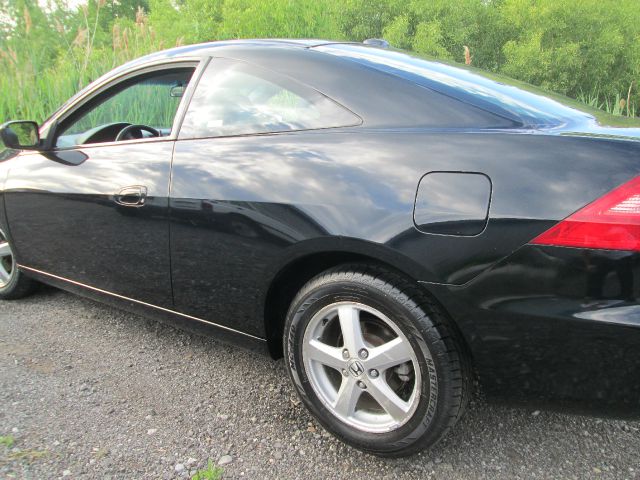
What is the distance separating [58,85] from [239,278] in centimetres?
618

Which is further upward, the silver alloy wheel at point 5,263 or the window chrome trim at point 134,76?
the window chrome trim at point 134,76

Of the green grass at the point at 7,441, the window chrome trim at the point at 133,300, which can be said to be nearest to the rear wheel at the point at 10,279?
the window chrome trim at the point at 133,300

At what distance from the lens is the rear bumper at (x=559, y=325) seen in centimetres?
146

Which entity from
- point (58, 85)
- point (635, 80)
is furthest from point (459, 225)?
point (635, 80)

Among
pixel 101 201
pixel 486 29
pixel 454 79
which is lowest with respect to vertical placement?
pixel 101 201

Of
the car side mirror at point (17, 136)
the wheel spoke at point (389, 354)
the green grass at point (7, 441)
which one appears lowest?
the green grass at point (7, 441)

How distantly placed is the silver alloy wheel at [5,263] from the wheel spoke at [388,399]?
2594 mm

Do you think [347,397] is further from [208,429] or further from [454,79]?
[454,79]

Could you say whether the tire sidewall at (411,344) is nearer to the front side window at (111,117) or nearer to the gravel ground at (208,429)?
the gravel ground at (208,429)

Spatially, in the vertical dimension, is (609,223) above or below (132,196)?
above

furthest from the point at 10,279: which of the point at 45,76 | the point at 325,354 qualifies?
the point at 45,76

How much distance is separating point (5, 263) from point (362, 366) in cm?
272

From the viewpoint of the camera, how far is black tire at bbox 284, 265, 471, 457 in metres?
1.72

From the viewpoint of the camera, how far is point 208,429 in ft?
7.06
